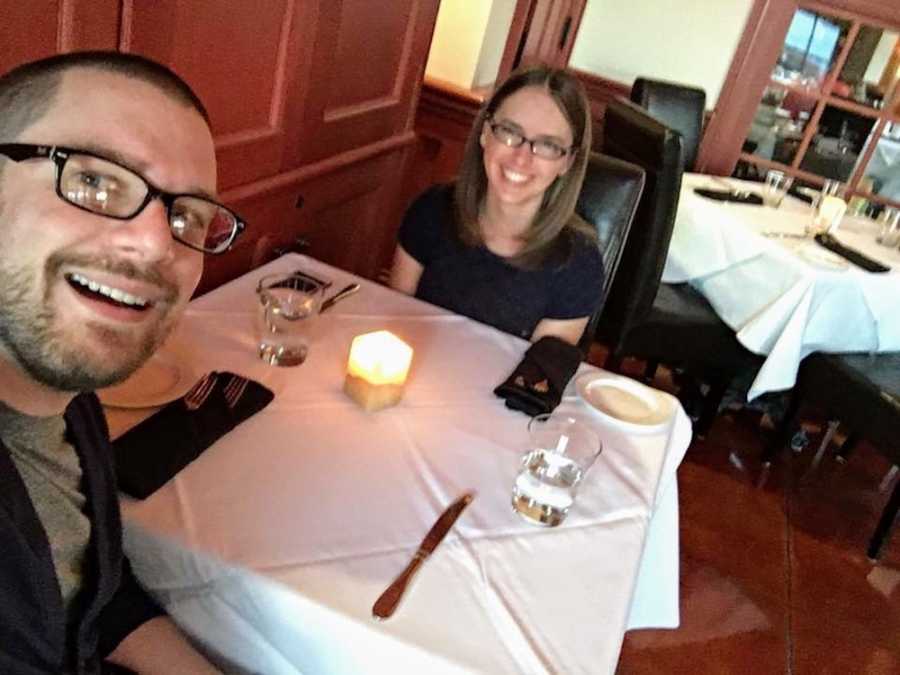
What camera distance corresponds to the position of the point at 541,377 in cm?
136

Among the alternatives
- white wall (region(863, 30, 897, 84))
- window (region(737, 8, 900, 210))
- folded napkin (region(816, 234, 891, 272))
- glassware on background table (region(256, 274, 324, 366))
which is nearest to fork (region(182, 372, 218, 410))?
glassware on background table (region(256, 274, 324, 366))

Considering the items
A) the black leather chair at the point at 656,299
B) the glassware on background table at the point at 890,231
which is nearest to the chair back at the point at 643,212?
the black leather chair at the point at 656,299

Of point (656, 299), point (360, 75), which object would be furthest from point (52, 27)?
point (656, 299)

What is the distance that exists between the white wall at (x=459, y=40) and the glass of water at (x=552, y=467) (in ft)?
7.33

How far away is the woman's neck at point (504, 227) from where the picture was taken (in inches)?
66.9

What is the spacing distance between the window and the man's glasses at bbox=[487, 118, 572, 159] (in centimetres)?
241

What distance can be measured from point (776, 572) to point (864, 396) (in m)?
0.59

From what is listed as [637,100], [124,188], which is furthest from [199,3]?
[637,100]

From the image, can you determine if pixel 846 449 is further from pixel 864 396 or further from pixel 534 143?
pixel 534 143

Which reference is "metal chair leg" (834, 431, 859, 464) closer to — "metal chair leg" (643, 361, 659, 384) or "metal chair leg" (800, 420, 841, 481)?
"metal chair leg" (800, 420, 841, 481)

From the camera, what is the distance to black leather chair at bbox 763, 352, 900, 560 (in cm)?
237

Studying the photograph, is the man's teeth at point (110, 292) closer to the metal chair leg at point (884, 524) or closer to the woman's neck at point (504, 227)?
the woman's neck at point (504, 227)

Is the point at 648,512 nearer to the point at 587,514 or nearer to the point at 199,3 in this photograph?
the point at 587,514

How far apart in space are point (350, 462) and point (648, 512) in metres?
0.42
